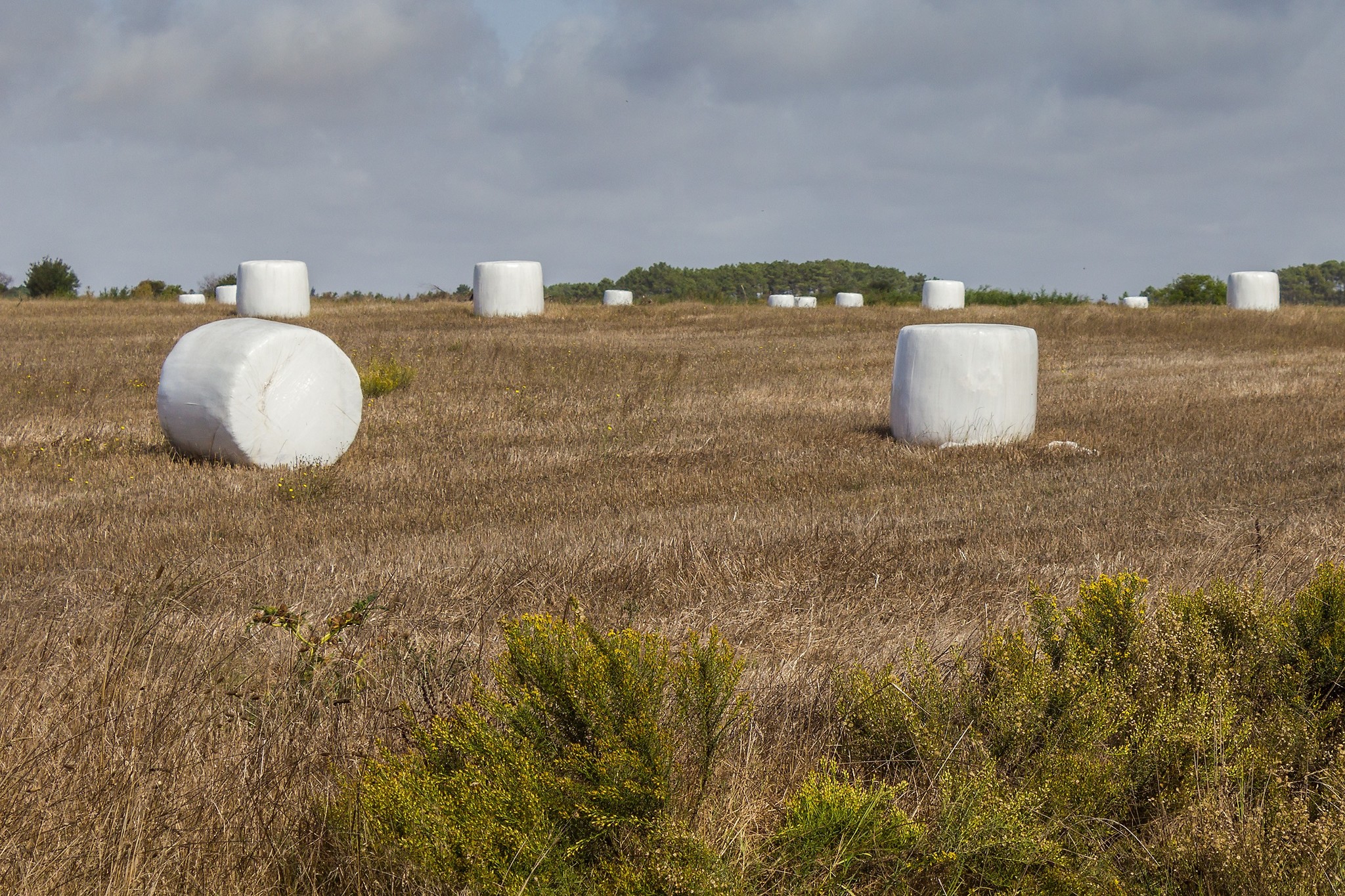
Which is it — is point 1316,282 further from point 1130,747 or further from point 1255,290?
point 1130,747

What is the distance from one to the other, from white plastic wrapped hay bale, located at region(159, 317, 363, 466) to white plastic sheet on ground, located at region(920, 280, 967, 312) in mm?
25514

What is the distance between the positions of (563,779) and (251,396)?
8.52 meters

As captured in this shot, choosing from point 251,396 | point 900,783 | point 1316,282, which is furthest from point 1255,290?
point 1316,282

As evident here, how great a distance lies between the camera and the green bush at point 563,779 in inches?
105

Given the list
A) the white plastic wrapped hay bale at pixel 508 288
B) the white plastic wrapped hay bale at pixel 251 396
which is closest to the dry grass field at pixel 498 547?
the white plastic wrapped hay bale at pixel 251 396

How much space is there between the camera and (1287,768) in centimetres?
327

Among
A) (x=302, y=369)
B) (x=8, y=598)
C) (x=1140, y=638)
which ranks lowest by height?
(x=8, y=598)

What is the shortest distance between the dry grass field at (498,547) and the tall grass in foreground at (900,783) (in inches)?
9.8

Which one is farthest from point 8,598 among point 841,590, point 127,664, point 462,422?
point 462,422

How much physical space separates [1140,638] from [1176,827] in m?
0.82

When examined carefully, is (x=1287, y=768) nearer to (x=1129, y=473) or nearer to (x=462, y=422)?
(x=1129, y=473)

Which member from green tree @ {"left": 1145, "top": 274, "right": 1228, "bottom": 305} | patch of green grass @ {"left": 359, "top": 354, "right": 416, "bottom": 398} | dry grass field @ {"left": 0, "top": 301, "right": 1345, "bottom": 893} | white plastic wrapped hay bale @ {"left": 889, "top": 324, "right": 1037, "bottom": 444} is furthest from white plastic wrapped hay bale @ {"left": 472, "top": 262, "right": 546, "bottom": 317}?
green tree @ {"left": 1145, "top": 274, "right": 1228, "bottom": 305}

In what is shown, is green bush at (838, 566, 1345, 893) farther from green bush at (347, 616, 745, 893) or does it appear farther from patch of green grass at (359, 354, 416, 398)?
patch of green grass at (359, 354, 416, 398)

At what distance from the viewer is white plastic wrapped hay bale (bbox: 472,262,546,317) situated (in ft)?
95.1
